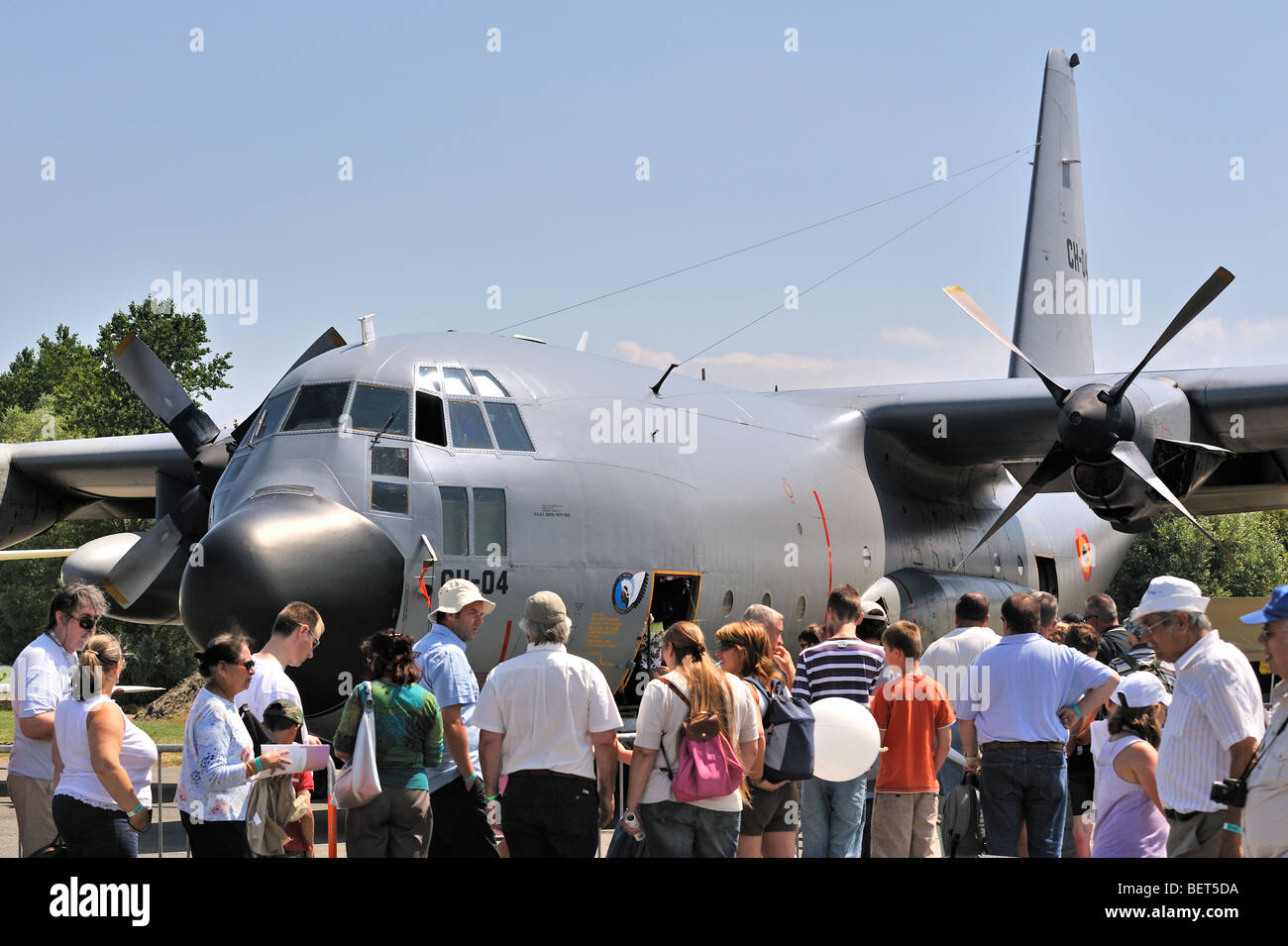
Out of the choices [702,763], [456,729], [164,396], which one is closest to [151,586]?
[164,396]

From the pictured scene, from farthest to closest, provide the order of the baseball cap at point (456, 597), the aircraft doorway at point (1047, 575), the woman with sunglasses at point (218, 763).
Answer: the aircraft doorway at point (1047, 575) < the baseball cap at point (456, 597) < the woman with sunglasses at point (218, 763)

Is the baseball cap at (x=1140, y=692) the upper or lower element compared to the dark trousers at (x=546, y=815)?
upper

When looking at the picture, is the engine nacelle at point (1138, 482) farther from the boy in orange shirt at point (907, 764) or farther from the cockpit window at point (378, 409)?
the cockpit window at point (378, 409)

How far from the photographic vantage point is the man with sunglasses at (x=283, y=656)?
667 cm

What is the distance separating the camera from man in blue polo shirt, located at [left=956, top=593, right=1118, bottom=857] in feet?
24.0

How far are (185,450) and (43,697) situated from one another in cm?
835

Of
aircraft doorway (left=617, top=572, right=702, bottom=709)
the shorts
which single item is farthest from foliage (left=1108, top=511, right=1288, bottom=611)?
the shorts

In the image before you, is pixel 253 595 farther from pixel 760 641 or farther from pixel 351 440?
pixel 760 641

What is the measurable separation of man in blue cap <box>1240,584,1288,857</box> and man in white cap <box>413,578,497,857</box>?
150 inches

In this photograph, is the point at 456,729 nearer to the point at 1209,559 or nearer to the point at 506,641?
the point at 506,641

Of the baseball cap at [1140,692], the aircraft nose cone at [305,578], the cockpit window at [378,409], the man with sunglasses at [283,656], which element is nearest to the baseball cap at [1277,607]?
the baseball cap at [1140,692]

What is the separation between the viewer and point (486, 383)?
36.6 ft

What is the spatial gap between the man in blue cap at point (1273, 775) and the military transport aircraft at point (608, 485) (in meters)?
6.18
